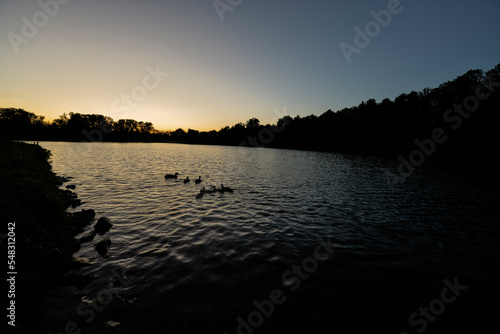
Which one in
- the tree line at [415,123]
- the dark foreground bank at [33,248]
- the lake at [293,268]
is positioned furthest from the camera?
A: the tree line at [415,123]

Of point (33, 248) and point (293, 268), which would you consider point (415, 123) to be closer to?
point (293, 268)

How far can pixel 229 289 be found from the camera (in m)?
7.38

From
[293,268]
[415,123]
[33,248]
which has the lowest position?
[293,268]

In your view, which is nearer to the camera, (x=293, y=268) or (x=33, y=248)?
(x=33, y=248)

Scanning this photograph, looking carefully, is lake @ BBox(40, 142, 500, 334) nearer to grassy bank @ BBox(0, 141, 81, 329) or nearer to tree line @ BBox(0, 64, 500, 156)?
grassy bank @ BBox(0, 141, 81, 329)

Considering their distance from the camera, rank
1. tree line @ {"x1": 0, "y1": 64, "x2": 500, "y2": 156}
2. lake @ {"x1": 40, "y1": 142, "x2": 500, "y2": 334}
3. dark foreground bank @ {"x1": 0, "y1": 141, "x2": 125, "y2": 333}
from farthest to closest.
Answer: tree line @ {"x1": 0, "y1": 64, "x2": 500, "y2": 156}
lake @ {"x1": 40, "y1": 142, "x2": 500, "y2": 334}
dark foreground bank @ {"x1": 0, "y1": 141, "x2": 125, "y2": 333}

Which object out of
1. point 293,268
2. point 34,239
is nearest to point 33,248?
point 34,239

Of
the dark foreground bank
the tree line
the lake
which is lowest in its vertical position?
the lake

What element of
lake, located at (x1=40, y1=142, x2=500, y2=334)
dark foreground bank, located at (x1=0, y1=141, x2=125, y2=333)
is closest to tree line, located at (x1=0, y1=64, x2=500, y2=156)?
lake, located at (x1=40, y1=142, x2=500, y2=334)

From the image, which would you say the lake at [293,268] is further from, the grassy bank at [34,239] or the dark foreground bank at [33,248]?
the grassy bank at [34,239]

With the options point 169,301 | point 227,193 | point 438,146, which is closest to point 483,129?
point 438,146

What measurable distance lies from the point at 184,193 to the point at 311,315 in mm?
17404

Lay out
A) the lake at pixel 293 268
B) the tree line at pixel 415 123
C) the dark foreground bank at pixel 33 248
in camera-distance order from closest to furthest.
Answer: the dark foreground bank at pixel 33 248, the lake at pixel 293 268, the tree line at pixel 415 123

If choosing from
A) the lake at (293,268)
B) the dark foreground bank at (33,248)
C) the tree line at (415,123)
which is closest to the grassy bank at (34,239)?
the dark foreground bank at (33,248)
